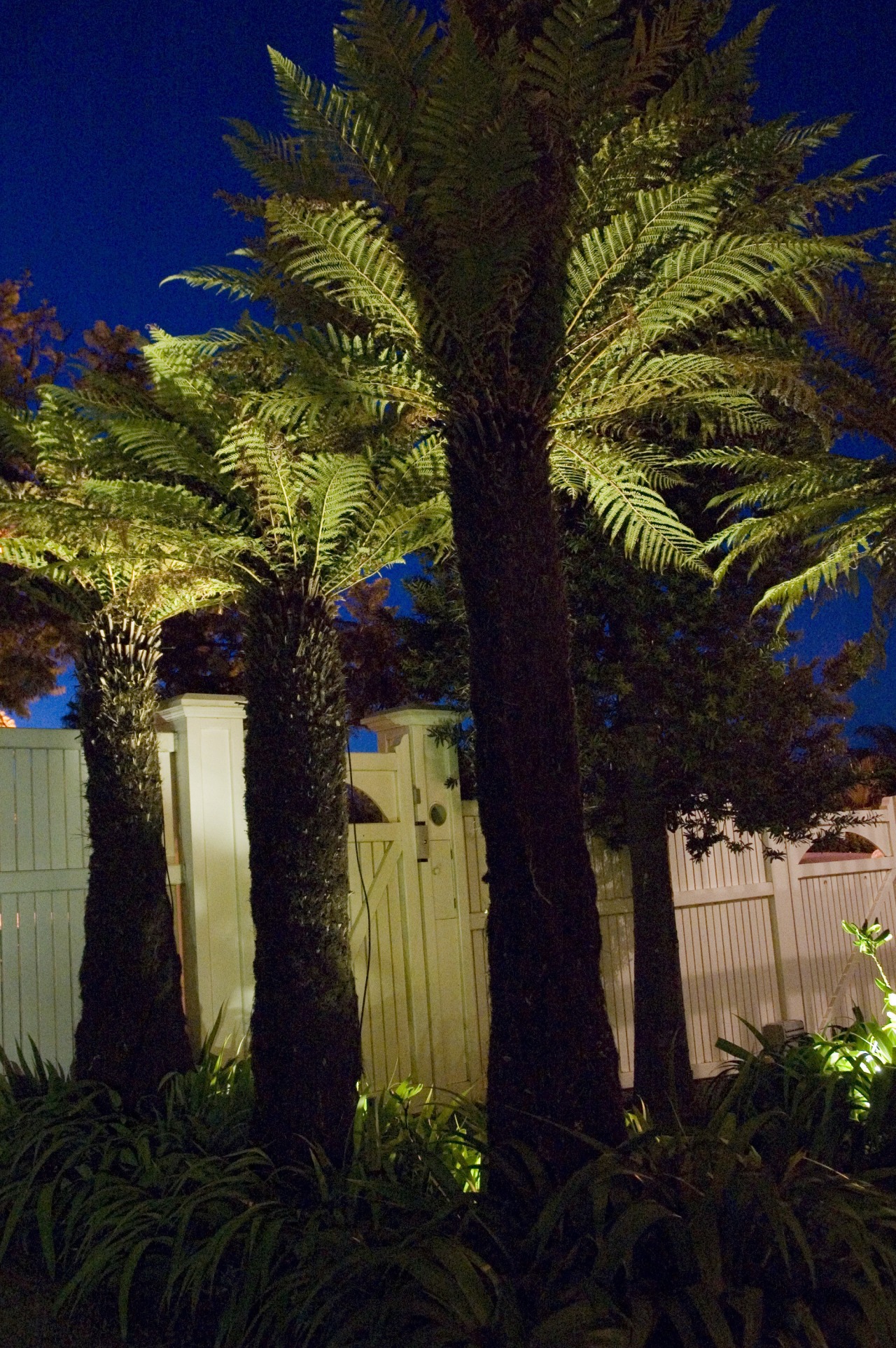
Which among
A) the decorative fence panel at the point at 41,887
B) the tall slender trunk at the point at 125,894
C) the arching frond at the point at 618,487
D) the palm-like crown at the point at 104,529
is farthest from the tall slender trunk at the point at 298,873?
the decorative fence panel at the point at 41,887

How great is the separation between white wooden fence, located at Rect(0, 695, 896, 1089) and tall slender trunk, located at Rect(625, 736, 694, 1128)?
0.75 metres

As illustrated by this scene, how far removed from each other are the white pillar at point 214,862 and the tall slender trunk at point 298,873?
1.42 metres

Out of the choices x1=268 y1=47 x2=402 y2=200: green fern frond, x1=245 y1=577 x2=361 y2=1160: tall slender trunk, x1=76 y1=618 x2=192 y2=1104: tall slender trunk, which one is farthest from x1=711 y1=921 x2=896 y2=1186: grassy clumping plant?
x1=268 y1=47 x2=402 y2=200: green fern frond

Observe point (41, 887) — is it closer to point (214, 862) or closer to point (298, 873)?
point (214, 862)

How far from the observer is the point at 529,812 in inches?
187

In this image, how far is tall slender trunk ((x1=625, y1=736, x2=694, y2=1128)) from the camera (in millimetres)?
8383

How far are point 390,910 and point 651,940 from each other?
1829mm

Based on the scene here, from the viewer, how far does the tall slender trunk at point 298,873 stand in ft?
18.4

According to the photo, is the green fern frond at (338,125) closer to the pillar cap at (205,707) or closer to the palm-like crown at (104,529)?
the palm-like crown at (104,529)

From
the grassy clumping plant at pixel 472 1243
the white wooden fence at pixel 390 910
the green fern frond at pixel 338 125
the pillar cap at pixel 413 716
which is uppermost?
the green fern frond at pixel 338 125

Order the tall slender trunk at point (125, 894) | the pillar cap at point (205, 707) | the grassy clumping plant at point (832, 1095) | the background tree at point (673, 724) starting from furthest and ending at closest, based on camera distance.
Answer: the background tree at point (673, 724), the pillar cap at point (205, 707), the tall slender trunk at point (125, 894), the grassy clumping plant at point (832, 1095)

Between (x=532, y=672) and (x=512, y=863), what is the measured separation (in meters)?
0.75

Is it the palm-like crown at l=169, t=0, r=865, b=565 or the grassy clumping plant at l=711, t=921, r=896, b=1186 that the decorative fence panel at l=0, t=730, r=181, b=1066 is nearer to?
the palm-like crown at l=169, t=0, r=865, b=565

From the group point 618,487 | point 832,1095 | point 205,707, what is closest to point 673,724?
point 618,487
